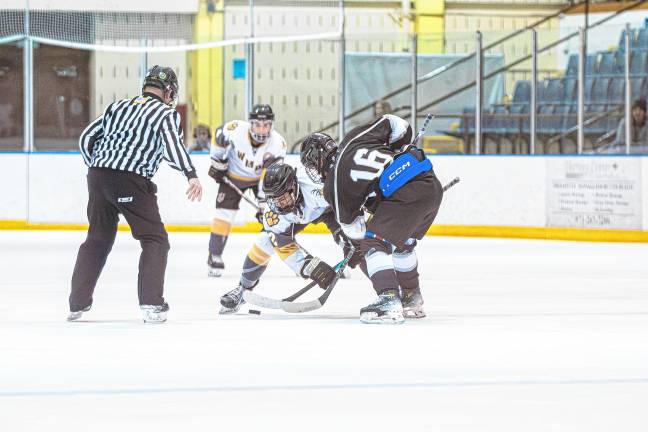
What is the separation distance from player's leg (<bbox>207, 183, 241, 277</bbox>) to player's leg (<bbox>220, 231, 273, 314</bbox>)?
245 centimetres

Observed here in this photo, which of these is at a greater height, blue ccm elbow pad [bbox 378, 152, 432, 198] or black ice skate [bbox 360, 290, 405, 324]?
blue ccm elbow pad [bbox 378, 152, 432, 198]

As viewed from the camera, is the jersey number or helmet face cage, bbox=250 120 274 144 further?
helmet face cage, bbox=250 120 274 144

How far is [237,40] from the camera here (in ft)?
46.1

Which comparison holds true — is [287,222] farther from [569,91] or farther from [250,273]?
[569,91]

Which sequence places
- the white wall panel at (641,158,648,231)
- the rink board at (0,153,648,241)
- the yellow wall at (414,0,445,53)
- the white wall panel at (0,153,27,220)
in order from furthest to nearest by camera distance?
the yellow wall at (414,0,445,53) → the white wall panel at (0,153,27,220) → the rink board at (0,153,648,241) → the white wall panel at (641,158,648,231)

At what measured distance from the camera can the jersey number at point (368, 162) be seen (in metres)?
5.88

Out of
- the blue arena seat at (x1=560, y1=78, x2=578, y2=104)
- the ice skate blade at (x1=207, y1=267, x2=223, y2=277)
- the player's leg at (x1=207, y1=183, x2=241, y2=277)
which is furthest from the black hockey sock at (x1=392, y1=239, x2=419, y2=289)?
the blue arena seat at (x1=560, y1=78, x2=578, y2=104)

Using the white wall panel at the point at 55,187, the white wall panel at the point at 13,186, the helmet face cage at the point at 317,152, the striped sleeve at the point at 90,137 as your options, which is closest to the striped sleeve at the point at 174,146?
the striped sleeve at the point at 90,137

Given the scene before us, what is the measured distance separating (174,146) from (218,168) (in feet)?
12.1

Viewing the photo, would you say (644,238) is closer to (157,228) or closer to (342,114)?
(342,114)

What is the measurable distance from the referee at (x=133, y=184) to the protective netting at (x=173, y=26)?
789 centimetres

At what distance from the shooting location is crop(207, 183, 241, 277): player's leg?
9148 millimetres

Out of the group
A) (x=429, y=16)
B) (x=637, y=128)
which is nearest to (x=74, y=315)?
(x=637, y=128)

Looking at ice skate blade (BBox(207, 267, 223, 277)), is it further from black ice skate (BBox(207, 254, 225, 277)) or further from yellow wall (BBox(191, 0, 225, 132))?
yellow wall (BBox(191, 0, 225, 132))
